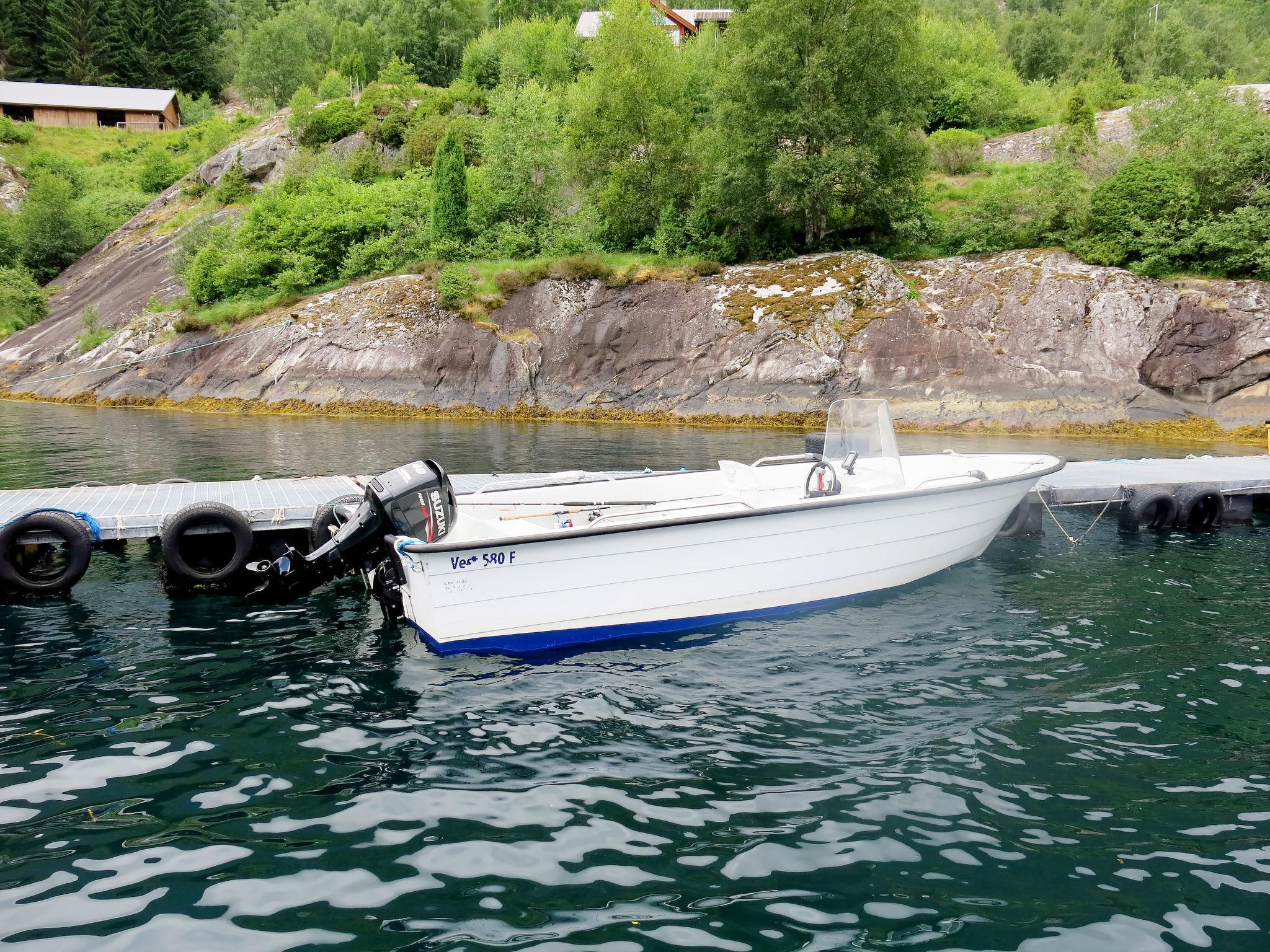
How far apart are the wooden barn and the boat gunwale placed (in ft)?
282

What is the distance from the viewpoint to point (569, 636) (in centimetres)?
807

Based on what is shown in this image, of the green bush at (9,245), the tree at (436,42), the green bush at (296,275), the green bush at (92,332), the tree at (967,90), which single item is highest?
the tree at (436,42)

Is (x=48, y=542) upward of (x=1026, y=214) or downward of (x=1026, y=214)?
downward

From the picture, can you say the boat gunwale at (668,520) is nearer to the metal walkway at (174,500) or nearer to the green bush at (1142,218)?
the metal walkway at (174,500)

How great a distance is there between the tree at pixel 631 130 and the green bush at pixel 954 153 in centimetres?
1277

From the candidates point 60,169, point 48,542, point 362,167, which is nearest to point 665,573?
point 48,542

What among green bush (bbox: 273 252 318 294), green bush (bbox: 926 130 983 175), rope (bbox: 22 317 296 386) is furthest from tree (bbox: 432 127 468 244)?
green bush (bbox: 926 130 983 175)

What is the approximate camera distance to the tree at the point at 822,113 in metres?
32.4

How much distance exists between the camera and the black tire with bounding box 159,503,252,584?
9.82 meters

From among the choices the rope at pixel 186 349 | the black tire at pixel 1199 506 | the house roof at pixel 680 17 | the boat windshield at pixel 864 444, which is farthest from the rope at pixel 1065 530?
the house roof at pixel 680 17

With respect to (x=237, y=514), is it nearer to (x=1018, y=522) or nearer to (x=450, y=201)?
(x=1018, y=522)

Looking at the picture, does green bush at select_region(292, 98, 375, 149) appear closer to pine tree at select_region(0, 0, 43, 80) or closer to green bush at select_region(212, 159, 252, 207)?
green bush at select_region(212, 159, 252, 207)

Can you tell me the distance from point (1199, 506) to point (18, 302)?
5489 cm

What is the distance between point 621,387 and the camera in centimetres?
3181
